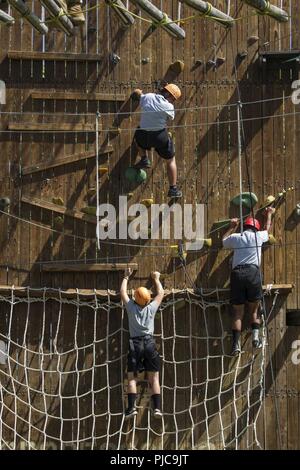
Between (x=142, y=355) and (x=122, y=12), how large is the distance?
352cm

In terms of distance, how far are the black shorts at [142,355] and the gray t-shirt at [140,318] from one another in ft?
0.21

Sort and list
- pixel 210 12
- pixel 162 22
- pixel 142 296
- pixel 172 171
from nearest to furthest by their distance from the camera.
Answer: pixel 210 12 → pixel 162 22 → pixel 142 296 → pixel 172 171

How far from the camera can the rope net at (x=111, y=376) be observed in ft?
37.2

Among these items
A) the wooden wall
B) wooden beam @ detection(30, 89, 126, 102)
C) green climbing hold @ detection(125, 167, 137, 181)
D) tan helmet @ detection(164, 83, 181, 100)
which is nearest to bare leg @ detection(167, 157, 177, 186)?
the wooden wall

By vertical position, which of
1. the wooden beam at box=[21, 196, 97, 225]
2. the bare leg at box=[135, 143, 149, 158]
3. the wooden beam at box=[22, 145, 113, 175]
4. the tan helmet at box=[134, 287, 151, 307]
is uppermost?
the bare leg at box=[135, 143, 149, 158]

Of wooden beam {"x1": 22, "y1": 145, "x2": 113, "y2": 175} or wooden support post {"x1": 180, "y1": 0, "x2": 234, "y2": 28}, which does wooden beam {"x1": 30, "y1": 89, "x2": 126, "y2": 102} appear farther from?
wooden support post {"x1": 180, "y1": 0, "x2": 234, "y2": 28}

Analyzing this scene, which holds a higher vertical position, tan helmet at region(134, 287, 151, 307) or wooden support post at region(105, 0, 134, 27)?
wooden support post at region(105, 0, 134, 27)

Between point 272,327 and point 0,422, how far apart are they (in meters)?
3.03

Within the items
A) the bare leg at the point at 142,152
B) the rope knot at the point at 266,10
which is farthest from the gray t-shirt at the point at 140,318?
the rope knot at the point at 266,10

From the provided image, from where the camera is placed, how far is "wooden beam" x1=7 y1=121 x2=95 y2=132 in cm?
1152

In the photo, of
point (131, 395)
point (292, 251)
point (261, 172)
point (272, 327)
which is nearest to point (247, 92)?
point (261, 172)

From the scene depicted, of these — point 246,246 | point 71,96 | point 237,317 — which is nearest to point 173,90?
point 71,96

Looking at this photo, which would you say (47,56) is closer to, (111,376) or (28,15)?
(28,15)

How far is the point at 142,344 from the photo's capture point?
10977mm
